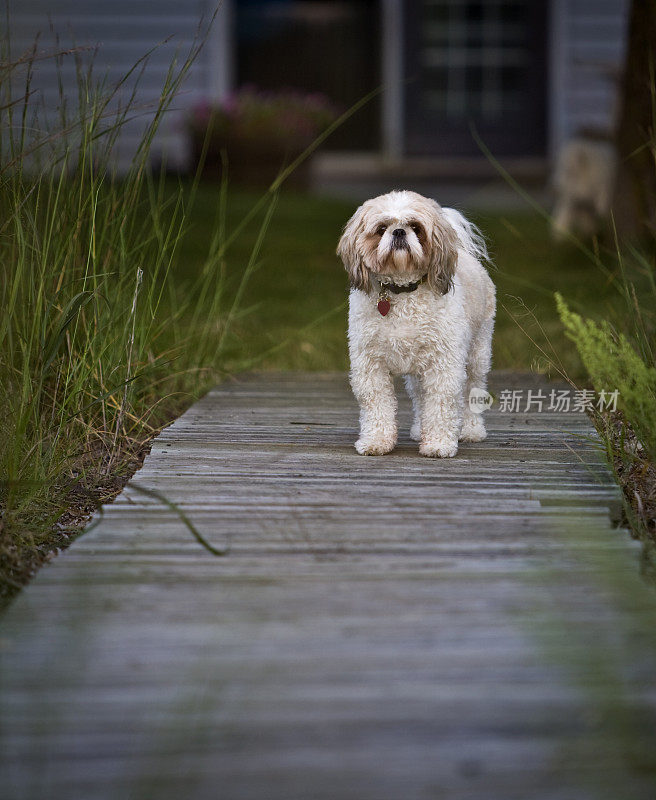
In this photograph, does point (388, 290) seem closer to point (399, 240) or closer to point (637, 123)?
point (399, 240)

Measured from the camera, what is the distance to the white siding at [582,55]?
45.8ft

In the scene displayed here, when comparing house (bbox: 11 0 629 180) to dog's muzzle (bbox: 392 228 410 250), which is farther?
house (bbox: 11 0 629 180)

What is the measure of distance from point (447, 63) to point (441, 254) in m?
11.9

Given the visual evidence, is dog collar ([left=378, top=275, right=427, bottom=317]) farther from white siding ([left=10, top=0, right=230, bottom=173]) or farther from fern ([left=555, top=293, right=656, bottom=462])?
white siding ([left=10, top=0, right=230, bottom=173])

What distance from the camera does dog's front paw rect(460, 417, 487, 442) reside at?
3.85m

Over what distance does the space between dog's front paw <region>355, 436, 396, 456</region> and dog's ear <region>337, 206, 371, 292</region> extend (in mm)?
489

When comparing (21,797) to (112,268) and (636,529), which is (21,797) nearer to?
(636,529)

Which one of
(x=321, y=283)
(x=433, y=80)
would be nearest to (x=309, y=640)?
(x=321, y=283)

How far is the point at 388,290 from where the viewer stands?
11.5 feet

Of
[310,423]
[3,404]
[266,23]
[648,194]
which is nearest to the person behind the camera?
[3,404]

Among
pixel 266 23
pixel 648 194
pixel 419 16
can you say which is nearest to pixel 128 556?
pixel 648 194

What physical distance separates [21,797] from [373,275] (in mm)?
2164

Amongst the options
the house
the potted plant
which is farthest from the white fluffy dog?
the house

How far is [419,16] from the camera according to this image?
46.8 feet
